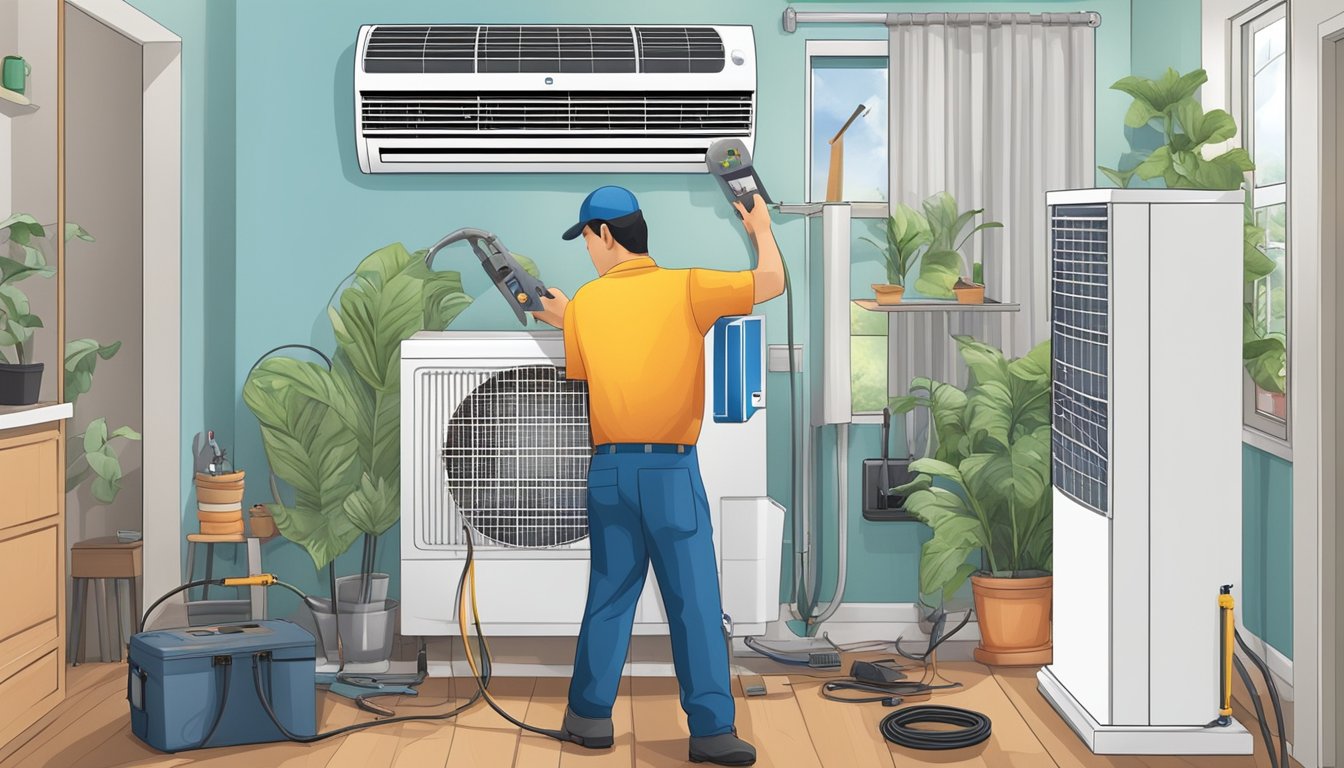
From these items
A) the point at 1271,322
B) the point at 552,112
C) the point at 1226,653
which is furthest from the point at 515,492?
the point at 1271,322

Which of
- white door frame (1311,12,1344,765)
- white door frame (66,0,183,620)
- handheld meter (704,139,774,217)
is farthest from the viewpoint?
white door frame (66,0,183,620)

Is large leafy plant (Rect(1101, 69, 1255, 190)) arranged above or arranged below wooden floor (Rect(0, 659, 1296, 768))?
above

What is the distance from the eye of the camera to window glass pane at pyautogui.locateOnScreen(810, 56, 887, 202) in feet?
13.5

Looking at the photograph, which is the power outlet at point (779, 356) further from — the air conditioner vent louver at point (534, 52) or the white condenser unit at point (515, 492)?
the air conditioner vent louver at point (534, 52)

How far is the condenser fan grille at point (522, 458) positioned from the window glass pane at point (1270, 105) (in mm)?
1994

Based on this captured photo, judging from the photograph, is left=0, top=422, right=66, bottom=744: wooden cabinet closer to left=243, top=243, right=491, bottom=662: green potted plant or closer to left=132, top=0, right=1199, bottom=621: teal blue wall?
left=243, top=243, right=491, bottom=662: green potted plant

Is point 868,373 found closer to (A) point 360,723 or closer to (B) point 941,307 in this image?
(B) point 941,307

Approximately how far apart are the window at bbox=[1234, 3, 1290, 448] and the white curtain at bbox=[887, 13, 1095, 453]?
1.68 feet

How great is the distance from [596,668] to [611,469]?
477mm

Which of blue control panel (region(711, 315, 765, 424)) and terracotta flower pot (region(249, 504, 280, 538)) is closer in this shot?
blue control panel (region(711, 315, 765, 424))

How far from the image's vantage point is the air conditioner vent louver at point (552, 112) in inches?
152

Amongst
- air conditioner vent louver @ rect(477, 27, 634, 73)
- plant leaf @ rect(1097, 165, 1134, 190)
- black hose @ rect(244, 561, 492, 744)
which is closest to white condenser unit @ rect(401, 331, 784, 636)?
black hose @ rect(244, 561, 492, 744)

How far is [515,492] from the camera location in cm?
351

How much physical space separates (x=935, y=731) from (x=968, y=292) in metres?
1.34
